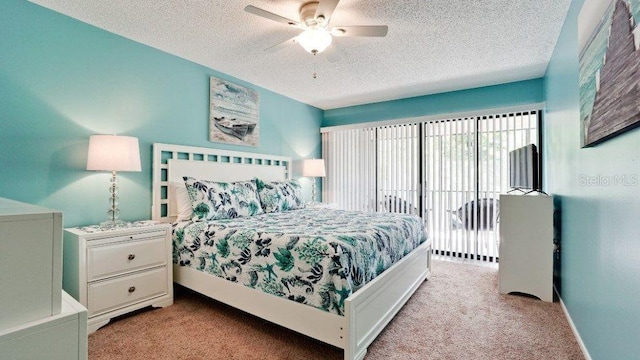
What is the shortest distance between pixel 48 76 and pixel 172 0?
3.88ft

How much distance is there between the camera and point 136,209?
2803 millimetres

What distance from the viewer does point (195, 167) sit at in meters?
3.25

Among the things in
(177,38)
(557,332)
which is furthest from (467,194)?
(177,38)

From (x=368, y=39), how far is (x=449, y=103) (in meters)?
2.10

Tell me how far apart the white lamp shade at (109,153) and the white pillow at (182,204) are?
600 mm

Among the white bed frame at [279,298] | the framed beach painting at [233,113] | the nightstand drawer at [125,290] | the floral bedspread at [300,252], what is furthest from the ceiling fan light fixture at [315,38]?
the nightstand drawer at [125,290]

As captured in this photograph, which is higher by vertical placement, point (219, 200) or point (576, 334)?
point (219, 200)

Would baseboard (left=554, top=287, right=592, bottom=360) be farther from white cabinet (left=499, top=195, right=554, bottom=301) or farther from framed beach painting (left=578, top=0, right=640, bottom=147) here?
framed beach painting (left=578, top=0, right=640, bottom=147)

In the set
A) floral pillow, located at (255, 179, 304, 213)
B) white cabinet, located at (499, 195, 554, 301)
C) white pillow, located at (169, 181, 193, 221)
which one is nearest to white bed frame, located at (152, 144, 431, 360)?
white pillow, located at (169, 181, 193, 221)

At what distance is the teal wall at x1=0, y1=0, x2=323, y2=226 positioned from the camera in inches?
83.7

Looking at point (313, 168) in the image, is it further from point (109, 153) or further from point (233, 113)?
point (109, 153)

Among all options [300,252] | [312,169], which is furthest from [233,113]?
[300,252]

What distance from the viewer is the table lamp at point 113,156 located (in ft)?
7.45

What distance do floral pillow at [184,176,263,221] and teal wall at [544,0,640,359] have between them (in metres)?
2.74
